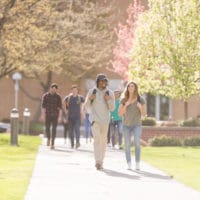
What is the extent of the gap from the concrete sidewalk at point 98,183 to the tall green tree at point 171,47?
12.2m

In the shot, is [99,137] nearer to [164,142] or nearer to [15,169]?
[15,169]

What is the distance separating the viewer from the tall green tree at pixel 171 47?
28.3m

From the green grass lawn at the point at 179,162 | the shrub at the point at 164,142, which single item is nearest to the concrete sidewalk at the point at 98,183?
the green grass lawn at the point at 179,162

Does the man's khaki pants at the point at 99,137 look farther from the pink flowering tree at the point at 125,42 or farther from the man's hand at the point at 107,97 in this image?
the pink flowering tree at the point at 125,42

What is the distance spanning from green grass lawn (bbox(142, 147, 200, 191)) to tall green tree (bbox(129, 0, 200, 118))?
760 centimetres

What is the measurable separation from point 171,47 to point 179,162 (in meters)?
12.5

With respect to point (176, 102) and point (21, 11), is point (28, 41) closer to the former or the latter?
point (21, 11)

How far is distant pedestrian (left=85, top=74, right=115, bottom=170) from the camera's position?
14391 millimetres

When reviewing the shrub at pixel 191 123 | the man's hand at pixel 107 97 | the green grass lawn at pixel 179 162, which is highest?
the shrub at pixel 191 123

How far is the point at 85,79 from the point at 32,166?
32906 mm

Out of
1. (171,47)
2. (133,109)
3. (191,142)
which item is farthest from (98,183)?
(171,47)

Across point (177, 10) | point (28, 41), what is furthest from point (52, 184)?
point (177, 10)

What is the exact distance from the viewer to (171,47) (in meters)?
28.2

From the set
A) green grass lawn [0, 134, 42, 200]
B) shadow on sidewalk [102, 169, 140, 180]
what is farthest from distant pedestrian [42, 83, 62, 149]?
shadow on sidewalk [102, 169, 140, 180]
